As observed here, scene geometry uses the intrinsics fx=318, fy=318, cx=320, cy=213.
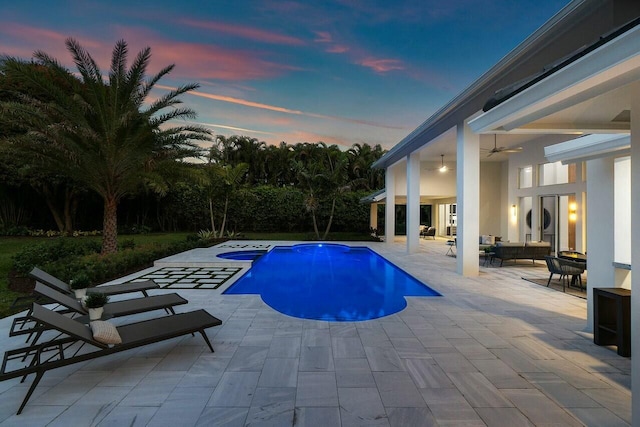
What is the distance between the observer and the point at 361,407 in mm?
2965

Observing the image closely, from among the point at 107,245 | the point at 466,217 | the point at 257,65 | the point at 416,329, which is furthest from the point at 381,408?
the point at 257,65

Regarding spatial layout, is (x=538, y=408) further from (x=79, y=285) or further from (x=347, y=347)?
(x=79, y=285)

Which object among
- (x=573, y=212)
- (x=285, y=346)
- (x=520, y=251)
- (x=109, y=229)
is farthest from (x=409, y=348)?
(x=573, y=212)

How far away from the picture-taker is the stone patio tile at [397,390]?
3029mm

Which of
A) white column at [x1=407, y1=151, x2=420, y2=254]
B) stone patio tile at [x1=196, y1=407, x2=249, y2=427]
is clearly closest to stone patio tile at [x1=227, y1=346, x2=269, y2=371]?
stone patio tile at [x1=196, y1=407, x2=249, y2=427]

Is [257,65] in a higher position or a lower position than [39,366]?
higher

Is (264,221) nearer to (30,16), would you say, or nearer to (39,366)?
(30,16)

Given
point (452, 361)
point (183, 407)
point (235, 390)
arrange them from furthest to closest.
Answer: point (452, 361) → point (235, 390) → point (183, 407)

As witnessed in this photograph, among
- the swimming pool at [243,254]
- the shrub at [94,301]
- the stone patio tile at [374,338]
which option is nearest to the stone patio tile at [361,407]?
the stone patio tile at [374,338]

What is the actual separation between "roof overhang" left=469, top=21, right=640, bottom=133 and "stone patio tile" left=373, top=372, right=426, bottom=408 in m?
2.95

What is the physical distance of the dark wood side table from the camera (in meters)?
4.09

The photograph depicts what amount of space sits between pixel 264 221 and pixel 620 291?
22.6 meters

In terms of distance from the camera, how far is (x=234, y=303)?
6.54 m

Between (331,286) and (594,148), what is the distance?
658 centimetres
